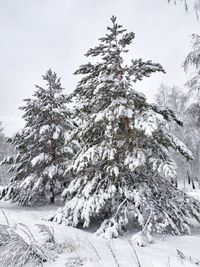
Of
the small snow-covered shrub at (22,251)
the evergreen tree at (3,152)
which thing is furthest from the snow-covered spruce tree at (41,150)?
the evergreen tree at (3,152)

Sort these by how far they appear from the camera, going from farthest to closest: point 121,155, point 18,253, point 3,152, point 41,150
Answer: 1. point 3,152
2. point 41,150
3. point 121,155
4. point 18,253

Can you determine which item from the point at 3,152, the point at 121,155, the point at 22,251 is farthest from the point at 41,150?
the point at 3,152

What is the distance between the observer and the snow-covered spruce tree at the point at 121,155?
7.75m

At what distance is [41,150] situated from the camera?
46.6 feet

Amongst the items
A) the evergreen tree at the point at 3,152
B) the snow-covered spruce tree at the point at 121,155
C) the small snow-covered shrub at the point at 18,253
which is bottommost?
the small snow-covered shrub at the point at 18,253

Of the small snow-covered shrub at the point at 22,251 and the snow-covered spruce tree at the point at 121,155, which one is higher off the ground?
the snow-covered spruce tree at the point at 121,155

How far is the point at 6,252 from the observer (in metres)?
4.16

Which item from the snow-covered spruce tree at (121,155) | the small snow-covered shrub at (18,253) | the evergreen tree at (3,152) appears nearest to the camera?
the small snow-covered shrub at (18,253)

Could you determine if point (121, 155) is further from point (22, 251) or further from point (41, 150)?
point (41, 150)

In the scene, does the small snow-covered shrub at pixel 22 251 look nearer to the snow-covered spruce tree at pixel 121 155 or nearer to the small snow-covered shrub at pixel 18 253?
the small snow-covered shrub at pixel 18 253

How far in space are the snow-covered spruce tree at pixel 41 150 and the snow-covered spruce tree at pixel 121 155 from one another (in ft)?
13.3

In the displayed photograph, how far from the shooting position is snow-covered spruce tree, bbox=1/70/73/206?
1312 cm

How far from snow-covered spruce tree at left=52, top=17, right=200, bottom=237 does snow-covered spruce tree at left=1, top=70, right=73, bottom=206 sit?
4.07 meters

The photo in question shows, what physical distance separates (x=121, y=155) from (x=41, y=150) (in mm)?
6536
